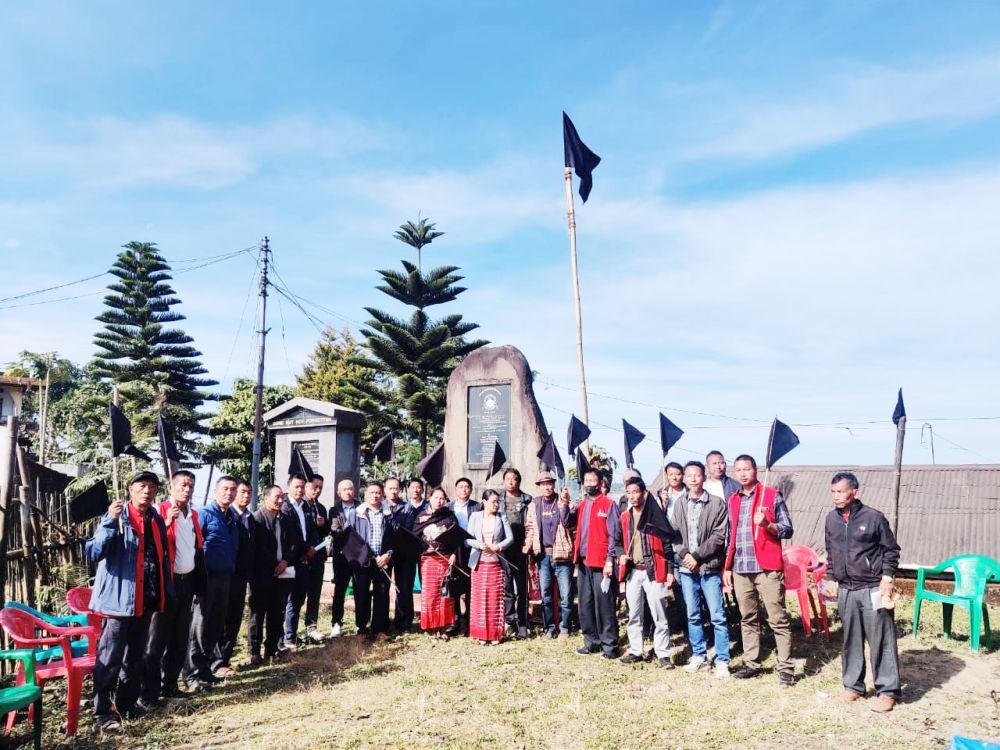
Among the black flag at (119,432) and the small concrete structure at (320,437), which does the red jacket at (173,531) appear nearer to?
the black flag at (119,432)

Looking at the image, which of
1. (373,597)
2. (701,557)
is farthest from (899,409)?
(373,597)

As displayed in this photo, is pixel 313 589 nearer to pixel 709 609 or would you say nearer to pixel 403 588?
pixel 403 588

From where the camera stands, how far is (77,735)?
395 cm

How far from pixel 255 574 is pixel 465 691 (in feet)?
6.18

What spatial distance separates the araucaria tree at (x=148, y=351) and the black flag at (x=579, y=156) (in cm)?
1562

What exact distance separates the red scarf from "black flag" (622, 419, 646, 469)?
5.26m

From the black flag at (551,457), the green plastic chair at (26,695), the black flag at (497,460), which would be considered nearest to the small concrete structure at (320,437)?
the black flag at (497,460)

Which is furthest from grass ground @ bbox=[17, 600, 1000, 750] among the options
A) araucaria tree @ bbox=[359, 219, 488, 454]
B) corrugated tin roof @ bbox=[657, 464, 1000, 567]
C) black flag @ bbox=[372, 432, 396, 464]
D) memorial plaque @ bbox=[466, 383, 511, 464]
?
araucaria tree @ bbox=[359, 219, 488, 454]

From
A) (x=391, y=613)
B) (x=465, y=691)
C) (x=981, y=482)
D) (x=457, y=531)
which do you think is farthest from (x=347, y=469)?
(x=981, y=482)

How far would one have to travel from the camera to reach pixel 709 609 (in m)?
4.93

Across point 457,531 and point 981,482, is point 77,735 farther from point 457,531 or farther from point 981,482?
point 981,482

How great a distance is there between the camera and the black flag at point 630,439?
8297mm

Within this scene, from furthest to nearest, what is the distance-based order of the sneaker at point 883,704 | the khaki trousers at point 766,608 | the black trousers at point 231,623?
the black trousers at point 231,623, the khaki trousers at point 766,608, the sneaker at point 883,704

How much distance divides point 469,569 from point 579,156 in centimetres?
639
